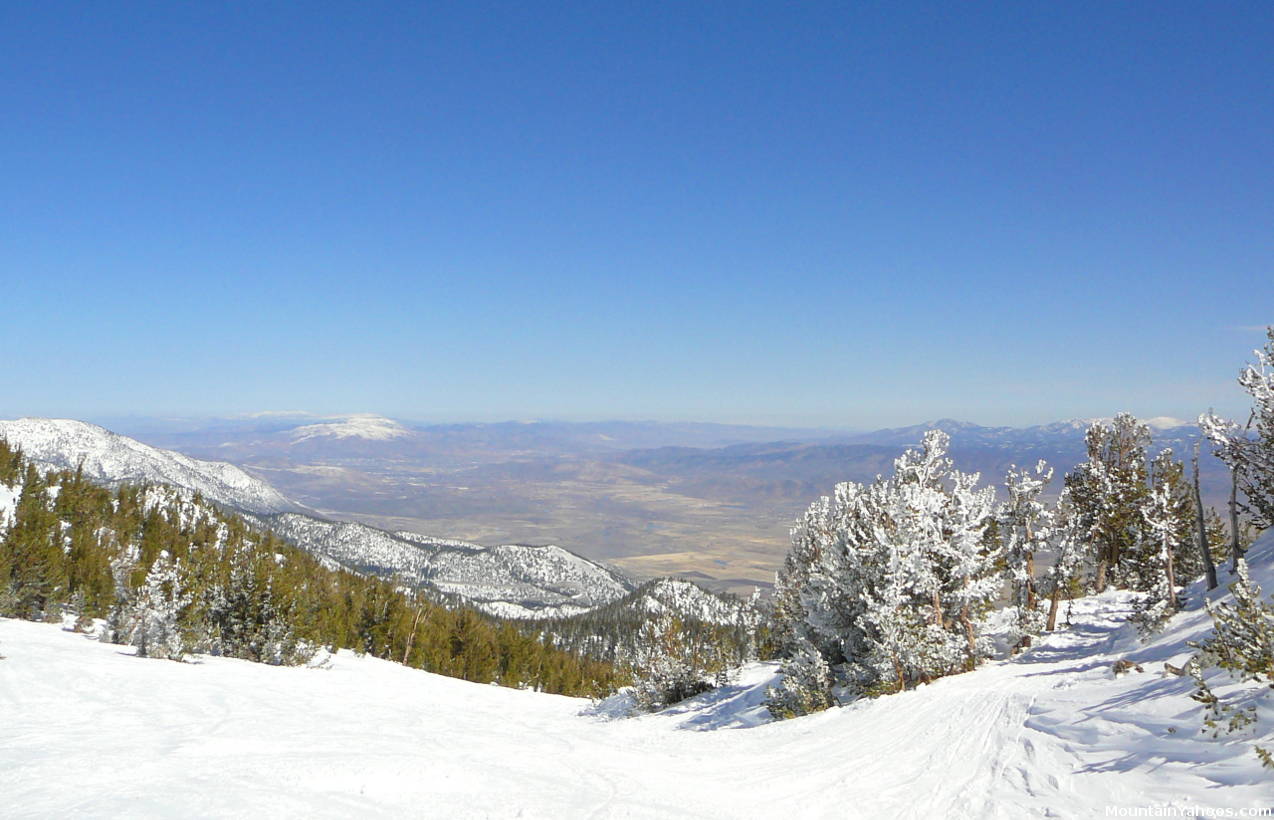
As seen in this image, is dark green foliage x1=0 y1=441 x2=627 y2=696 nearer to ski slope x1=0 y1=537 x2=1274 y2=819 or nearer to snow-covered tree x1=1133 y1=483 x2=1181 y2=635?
ski slope x1=0 y1=537 x2=1274 y2=819

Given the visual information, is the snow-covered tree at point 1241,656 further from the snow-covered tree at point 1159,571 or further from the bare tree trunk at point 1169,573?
the bare tree trunk at point 1169,573

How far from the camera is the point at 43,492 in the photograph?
250ft

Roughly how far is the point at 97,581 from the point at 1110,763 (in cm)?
6877

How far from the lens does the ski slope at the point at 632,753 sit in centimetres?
936

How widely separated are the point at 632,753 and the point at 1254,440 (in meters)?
24.0

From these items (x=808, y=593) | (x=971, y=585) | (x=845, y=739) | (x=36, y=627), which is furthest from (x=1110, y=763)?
(x=36, y=627)

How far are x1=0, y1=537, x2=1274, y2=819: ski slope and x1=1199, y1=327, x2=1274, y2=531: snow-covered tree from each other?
6.69 feet

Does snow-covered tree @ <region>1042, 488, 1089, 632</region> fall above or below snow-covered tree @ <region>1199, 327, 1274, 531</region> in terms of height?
below

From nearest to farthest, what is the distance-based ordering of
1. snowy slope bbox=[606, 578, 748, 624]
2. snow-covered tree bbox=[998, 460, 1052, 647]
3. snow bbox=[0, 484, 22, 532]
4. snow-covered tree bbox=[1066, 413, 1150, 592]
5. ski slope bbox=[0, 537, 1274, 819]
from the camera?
1. ski slope bbox=[0, 537, 1274, 819]
2. snow-covered tree bbox=[998, 460, 1052, 647]
3. snow-covered tree bbox=[1066, 413, 1150, 592]
4. snow bbox=[0, 484, 22, 532]
5. snowy slope bbox=[606, 578, 748, 624]

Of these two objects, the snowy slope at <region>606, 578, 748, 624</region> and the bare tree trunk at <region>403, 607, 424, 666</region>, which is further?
the snowy slope at <region>606, 578, 748, 624</region>

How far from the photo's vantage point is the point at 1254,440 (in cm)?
2161

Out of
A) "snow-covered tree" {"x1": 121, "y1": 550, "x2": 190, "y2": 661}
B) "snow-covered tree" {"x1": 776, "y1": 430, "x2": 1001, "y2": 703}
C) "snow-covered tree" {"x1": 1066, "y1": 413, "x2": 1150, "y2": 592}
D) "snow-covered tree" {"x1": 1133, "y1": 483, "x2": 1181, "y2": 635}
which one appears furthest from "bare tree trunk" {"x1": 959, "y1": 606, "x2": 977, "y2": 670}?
"snow-covered tree" {"x1": 121, "y1": 550, "x2": 190, "y2": 661}

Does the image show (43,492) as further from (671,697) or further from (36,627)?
(671,697)

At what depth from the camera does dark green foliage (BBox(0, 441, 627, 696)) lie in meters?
35.0
